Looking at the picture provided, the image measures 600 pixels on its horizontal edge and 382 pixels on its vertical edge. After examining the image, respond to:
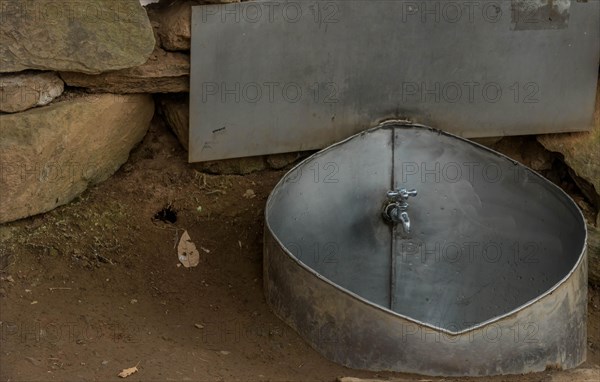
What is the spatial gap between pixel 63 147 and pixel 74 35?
1.48ft

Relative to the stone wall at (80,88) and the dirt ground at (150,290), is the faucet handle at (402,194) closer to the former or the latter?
the dirt ground at (150,290)

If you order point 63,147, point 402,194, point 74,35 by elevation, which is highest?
point 74,35

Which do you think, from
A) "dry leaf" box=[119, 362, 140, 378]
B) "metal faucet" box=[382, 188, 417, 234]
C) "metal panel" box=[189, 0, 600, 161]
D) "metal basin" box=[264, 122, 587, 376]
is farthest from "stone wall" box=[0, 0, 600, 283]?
"dry leaf" box=[119, 362, 140, 378]

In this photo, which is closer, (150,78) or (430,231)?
(150,78)

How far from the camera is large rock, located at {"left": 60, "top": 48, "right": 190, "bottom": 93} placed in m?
4.29

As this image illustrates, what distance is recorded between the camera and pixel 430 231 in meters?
4.84

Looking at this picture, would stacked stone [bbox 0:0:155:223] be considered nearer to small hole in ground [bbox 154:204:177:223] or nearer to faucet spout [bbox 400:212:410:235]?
small hole in ground [bbox 154:204:177:223]

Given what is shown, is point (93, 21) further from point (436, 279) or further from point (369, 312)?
point (436, 279)

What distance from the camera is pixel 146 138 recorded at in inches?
185

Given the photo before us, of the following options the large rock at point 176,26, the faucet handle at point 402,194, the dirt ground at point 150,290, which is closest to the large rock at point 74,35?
the large rock at point 176,26

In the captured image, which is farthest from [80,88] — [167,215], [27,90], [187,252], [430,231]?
[430,231]

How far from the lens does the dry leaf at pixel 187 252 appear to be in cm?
446

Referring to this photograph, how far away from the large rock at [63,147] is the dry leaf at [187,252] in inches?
16.9

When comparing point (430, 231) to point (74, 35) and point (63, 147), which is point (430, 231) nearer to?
point (63, 147)
